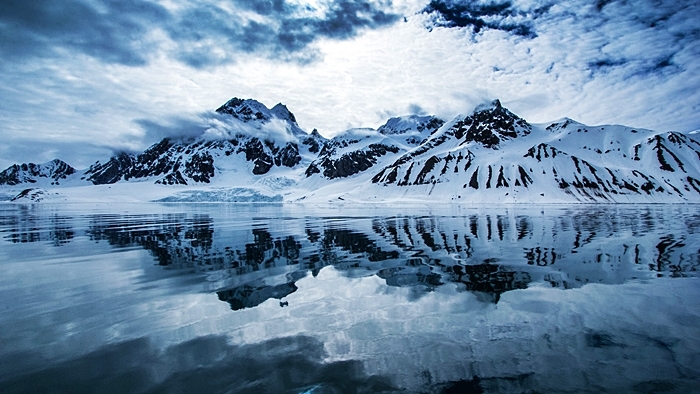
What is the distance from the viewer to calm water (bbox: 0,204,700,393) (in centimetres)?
551

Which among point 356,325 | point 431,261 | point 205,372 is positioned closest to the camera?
point 205,372

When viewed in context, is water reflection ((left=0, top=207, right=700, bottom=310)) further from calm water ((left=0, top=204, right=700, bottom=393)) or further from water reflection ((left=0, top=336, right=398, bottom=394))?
water reflection ((left=0, top=336, right=398, bottom=394))

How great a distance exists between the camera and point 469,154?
19312cm

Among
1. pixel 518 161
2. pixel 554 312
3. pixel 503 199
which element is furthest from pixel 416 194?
pixel 554 312

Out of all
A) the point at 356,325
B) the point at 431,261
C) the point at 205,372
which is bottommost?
the point at 431,261

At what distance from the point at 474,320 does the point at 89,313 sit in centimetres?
966

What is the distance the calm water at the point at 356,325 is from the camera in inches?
217

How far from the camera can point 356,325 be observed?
25.5 feet

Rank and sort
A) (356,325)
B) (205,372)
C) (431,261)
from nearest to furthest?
(205,372)
(356,325)
(431,261)

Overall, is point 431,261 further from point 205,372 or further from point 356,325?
point 205,372

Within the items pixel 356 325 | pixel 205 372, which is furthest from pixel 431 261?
pixel 205 372

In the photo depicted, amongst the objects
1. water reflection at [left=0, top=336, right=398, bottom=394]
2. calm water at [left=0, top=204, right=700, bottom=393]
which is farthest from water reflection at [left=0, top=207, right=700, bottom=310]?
water reflection at [left=0, top=336, right=398, bottom=394]

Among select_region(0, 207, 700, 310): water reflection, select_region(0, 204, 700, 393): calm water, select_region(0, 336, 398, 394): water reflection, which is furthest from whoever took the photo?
select_region(0, 207, 700, 310): water reflection

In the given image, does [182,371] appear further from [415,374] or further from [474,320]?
[474,320]
